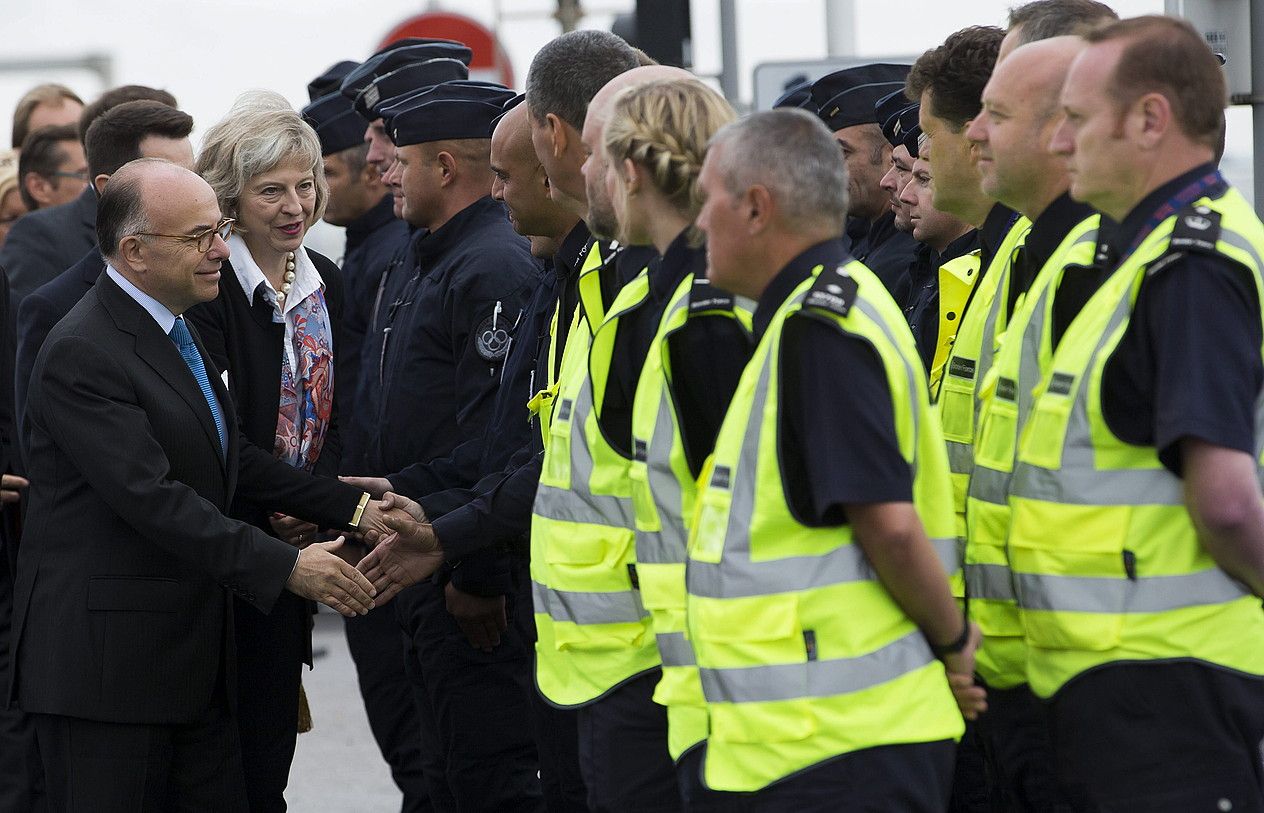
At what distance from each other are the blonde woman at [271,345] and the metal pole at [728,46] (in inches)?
140

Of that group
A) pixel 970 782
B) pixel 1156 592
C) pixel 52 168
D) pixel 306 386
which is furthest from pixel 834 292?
pixel 52 168

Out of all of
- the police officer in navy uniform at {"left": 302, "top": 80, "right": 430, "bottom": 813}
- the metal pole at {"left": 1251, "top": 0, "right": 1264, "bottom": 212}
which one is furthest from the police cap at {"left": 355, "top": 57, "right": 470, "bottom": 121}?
the metal pole at {"left": 1251, "top": 0, "right": 1264, "bottom": 212}

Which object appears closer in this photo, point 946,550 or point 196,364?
point 946,550

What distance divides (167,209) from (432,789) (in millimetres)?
2027

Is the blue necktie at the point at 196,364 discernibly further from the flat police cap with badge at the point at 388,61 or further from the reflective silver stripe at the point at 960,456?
the flat police cap with badge at the point at 388,61

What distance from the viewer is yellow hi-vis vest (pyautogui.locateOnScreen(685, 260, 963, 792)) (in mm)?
2846

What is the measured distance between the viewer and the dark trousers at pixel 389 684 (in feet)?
19.4

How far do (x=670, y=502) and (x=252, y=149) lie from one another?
94.2 inches

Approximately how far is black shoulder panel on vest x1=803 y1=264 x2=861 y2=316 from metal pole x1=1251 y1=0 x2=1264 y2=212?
2.62 meters

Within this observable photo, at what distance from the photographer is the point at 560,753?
4066mm

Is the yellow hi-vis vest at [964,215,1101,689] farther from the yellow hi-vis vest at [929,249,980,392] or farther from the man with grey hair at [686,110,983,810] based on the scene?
the yellow hi-vis vest at [929,249,980,392]

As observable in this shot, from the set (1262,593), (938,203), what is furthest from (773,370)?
(938,203)

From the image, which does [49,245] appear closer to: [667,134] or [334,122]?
[334,122]

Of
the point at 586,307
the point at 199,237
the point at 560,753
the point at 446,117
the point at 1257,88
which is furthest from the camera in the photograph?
the point at 446,117
